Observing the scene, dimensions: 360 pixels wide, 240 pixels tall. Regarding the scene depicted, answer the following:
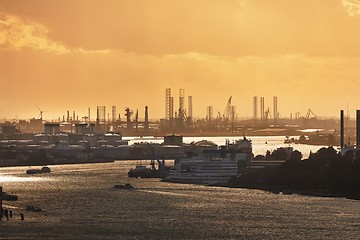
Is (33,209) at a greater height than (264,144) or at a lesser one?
lesser

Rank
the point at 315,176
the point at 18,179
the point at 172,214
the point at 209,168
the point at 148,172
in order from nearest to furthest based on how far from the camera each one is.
Result: the point at 172,214 → the point at 315,176 → the point at 209,168 → the point at 18,179 → the point at 148,172

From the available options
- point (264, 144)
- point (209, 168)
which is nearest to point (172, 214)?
point (209, 168)

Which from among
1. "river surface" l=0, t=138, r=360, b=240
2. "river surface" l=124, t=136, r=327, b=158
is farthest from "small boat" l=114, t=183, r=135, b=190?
"river surface" l=124, t=136, r=327, b=158

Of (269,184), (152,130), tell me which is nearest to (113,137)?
(152,130)

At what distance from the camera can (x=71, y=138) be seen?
127375 mm

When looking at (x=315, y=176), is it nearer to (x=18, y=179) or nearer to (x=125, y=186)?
(x=125, y=186)

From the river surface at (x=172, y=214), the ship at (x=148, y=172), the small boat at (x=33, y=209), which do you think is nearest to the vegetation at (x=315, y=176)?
the river surface at (x=172, y=214)

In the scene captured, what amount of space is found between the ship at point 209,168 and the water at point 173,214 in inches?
210

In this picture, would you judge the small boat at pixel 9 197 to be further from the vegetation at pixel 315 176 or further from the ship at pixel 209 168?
the ship at pixel 209 168

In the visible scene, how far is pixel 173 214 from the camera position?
1857 inches

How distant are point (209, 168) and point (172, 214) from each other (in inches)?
920

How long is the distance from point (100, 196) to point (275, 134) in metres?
124

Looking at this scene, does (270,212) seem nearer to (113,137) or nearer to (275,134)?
(113,137)

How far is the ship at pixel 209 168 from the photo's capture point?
69500 mm
